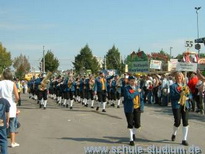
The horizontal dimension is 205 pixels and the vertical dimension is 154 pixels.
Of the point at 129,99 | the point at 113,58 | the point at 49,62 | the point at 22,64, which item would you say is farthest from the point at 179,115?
the point at 22,64

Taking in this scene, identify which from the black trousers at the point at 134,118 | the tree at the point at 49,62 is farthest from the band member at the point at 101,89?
the tree at the point at 49,62

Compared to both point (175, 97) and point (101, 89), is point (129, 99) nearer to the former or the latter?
point (175, 97)

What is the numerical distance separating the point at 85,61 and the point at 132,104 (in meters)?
59.3

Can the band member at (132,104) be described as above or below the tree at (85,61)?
below

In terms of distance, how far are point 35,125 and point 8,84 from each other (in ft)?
15.3

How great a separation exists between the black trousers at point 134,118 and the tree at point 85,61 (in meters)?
57.9

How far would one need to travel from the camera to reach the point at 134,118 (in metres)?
9.11

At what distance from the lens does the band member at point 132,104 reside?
29.3 feet

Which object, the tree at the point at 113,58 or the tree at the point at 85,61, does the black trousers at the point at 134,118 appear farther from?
the tree at the point at 113,58

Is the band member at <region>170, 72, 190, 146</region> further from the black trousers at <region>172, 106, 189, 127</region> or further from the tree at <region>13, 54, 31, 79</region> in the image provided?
the tree at <region>13, 54, 31, 79</region>

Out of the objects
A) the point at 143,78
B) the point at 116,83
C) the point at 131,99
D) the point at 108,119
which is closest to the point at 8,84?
the point at 131,99

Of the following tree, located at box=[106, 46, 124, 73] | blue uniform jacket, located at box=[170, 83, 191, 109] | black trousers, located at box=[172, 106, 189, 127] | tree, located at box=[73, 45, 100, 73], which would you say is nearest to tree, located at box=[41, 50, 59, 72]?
tree, located at box=[73, 45, 100, 73]

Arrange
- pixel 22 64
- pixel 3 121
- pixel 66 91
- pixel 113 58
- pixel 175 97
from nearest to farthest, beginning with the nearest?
pixel 3 121 → pixel 175 97 → pixel 66 91 → pixel 113 58 → pixel 22 64

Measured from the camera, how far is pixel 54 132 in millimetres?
10805
